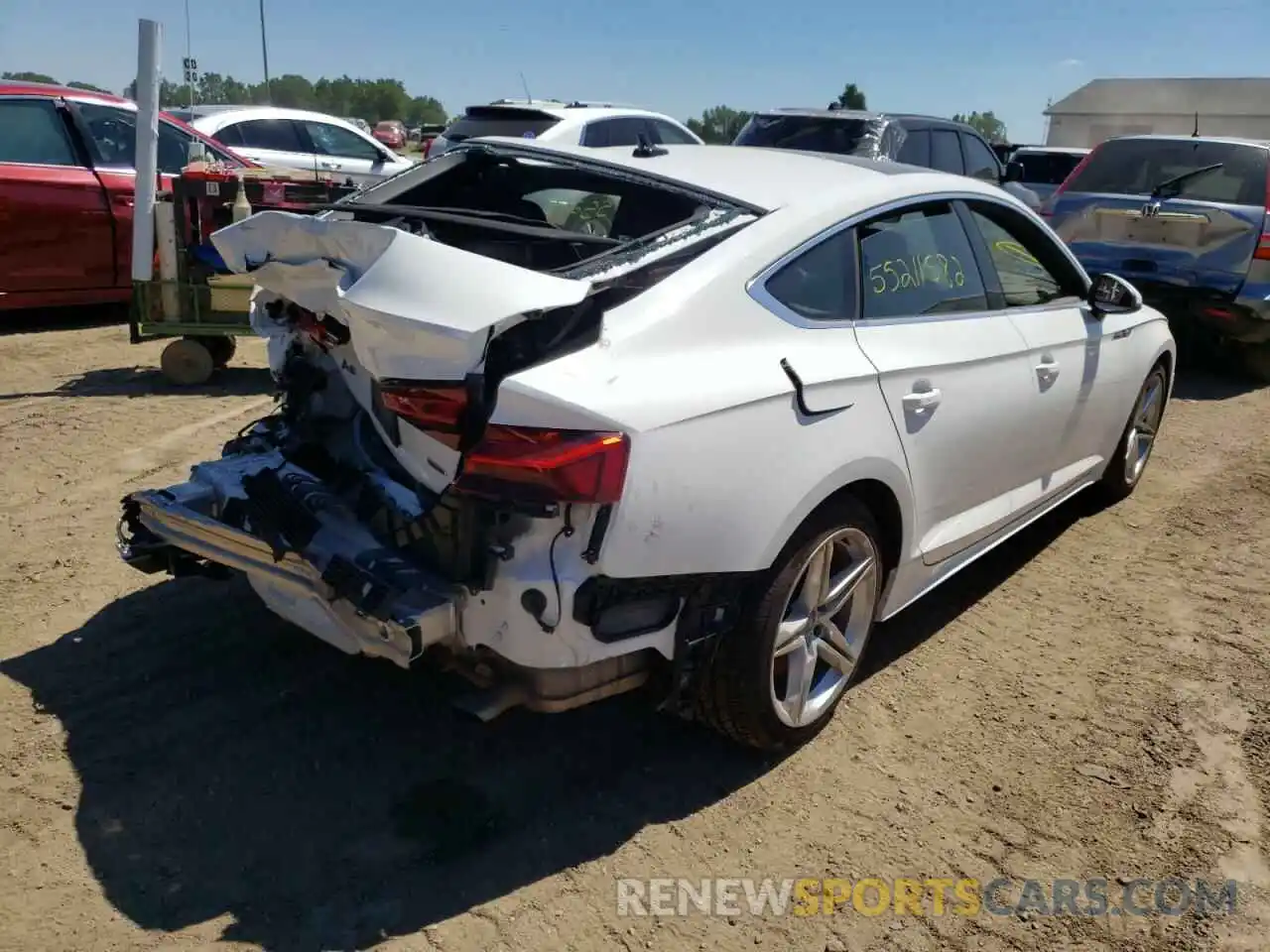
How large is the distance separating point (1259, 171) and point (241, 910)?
8.45 metres

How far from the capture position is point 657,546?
2574 millimetres

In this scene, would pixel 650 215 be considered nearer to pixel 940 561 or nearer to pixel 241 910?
pixel 940 561

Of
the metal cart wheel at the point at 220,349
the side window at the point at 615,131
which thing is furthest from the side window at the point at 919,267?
the side window at the point at 615,131

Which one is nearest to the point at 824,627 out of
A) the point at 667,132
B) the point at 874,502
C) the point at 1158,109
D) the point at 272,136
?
the point at 874,502

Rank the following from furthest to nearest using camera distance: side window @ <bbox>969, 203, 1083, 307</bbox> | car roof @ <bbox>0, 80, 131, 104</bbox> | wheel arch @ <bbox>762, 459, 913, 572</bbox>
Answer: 1. car roof @ <bbox>0, 80, 131, 104</bbox>
2. side window @ <bbox>969, 203, 1083, 307</bbox>
3. wheel arch @ <bbox>762, 459, 913, 572</bbox>

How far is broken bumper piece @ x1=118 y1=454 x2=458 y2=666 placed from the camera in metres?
2.62

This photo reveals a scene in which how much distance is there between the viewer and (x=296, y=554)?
112 inches

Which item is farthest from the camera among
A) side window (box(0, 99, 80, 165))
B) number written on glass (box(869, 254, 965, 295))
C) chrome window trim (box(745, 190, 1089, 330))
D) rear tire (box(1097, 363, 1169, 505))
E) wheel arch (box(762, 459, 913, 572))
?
side window (box(0, 99, 80, 165))

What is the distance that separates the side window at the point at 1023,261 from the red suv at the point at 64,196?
6175 mm

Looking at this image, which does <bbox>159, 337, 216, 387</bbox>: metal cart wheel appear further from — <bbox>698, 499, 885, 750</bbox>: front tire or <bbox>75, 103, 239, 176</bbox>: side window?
<bbox>698, 499, 885, 750</bbox>: front tire

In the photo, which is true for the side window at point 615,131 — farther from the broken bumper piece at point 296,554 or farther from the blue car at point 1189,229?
the broken bumper piece at point 296,554

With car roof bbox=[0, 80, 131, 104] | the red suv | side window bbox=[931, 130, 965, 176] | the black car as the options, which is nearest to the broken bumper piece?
the red suv

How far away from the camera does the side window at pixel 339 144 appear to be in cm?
1142

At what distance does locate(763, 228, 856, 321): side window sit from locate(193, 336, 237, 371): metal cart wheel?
16.5 ft
